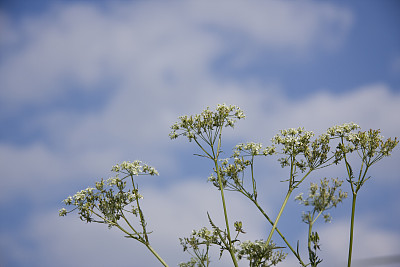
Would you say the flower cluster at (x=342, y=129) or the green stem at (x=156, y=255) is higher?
the flower cluster at (x=342, y=129)

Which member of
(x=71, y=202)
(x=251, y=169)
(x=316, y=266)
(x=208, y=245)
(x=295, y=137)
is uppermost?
(x=295, y=137)

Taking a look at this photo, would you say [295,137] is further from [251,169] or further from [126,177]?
[126,177]

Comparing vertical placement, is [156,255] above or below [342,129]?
below

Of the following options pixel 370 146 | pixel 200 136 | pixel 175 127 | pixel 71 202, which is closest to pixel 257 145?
pixel 200 136

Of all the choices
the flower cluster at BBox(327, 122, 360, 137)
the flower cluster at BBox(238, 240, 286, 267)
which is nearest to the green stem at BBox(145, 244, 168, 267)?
the flower cluster at BBox(238, 240, 286, 267)

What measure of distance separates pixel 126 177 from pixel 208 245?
185 cm

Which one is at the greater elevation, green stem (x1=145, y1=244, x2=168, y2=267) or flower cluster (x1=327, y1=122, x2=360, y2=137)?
flower cluster (x1=327, y1=122, x2=360, y2=137)

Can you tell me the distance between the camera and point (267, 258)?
5875 millimetres

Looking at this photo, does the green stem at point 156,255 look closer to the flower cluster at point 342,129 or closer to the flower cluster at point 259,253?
the flower cluster at point 259,253

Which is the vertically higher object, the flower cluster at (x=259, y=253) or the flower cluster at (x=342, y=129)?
the flower cluster at (x=342, y=129)

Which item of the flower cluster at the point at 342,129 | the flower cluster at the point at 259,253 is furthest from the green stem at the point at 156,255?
the flower cluster at the point at 342,129

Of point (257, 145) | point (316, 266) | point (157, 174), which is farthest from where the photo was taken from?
point (257, 145)

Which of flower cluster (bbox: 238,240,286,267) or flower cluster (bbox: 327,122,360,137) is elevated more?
flower cluster (bbox: 327,122,360,137)

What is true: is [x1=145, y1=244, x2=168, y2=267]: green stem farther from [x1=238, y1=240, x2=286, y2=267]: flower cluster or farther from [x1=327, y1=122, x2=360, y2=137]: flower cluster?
[x1=327, y1=122, x2=360, y2=137]: flower cluster
